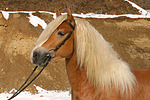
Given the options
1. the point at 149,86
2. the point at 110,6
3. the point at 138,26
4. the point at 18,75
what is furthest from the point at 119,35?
the point at 149,86

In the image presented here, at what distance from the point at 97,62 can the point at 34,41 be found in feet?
34.0

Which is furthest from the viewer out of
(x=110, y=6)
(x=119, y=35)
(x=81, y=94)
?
(x=110, y=6)

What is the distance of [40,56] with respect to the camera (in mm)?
3393

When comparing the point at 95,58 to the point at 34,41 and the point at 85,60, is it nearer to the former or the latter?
the point at 85,60

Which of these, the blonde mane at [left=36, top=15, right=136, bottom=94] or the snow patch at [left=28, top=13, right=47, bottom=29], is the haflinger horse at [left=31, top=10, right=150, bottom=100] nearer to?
the blonde mane at [left=36, top=15, right=136, bottom=94]

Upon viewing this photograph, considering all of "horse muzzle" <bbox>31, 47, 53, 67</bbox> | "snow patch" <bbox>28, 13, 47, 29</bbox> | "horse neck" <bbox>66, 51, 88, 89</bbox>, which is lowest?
"horse neck" <bbox>66, 51, 88, 89</bbox>

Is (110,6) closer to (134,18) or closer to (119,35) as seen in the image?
(134,18)

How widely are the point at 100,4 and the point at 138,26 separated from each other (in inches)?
213

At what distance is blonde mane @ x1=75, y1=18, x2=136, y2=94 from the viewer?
3.45 m

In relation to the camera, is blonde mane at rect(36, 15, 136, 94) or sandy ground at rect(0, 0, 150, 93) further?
sandy ground at rect(0, 0, 150, 93)

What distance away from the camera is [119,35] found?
14930 mm

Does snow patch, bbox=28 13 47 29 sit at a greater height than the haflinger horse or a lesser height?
greater

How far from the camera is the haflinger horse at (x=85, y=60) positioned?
11.3ft

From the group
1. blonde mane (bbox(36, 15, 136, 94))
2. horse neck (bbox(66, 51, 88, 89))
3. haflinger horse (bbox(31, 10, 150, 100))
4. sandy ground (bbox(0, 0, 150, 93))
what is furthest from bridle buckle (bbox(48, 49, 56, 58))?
sandy ground (bbox(0, 0, 150, 93))
